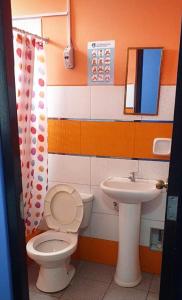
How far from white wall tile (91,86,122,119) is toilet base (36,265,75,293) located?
131cm

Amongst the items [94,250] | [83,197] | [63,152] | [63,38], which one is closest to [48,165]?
[63,152]

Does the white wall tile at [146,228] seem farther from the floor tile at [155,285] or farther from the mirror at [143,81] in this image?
the mirror at [143,81]

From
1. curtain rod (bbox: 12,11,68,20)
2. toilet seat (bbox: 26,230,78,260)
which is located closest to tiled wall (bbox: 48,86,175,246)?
toilet seat (bbox: 26,230,78,260)

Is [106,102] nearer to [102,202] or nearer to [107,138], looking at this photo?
[107,138]

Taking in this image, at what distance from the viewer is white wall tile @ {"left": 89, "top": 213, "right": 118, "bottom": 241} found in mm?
2549

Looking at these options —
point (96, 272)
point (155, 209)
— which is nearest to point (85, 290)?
point (96, 272)

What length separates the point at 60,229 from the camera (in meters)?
2.43

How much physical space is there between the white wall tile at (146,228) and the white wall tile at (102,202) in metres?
0.26

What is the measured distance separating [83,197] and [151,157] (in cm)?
70

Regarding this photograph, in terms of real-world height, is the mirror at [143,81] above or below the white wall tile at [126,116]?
above

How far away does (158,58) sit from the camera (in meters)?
2.14

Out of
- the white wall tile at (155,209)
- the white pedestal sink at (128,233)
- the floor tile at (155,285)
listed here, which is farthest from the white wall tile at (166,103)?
the floor tile at (155,285)

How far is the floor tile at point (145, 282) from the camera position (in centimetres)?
232

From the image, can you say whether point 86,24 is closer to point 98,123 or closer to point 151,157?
point 98,123
